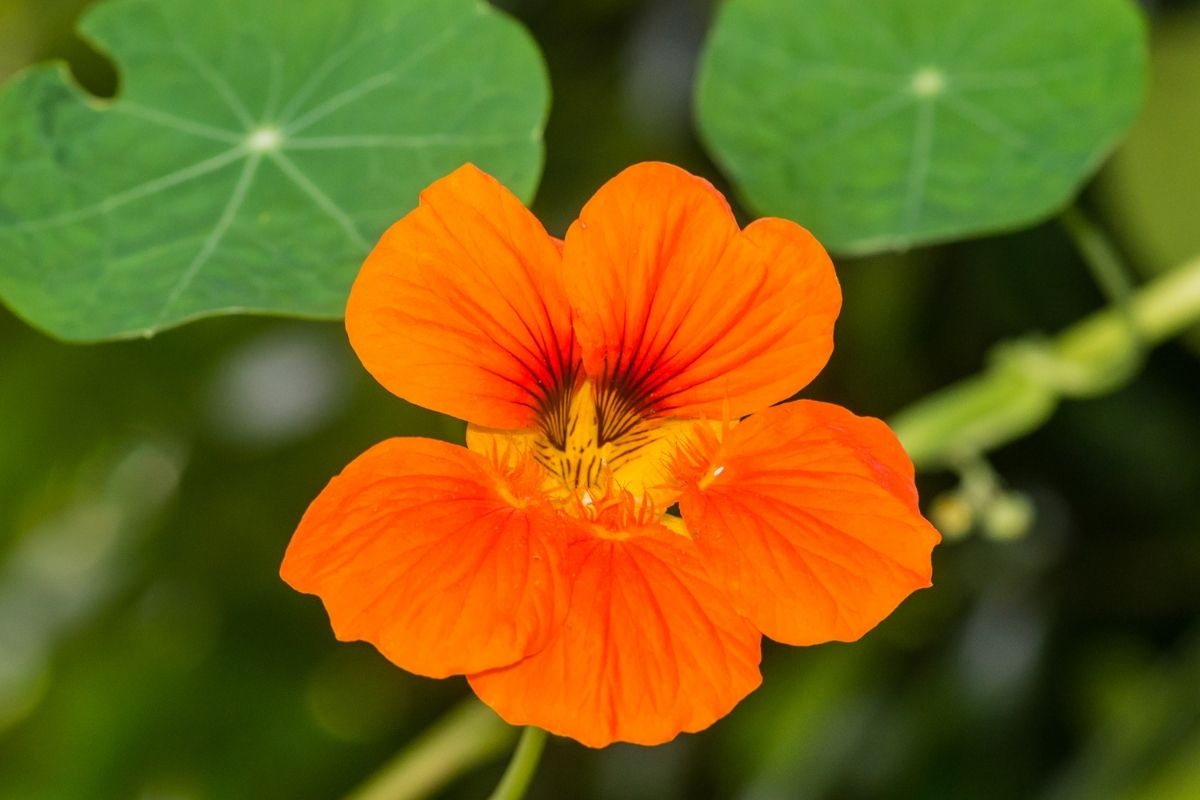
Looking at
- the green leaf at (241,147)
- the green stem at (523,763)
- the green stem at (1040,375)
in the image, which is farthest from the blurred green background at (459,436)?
the green stem at (523,763)

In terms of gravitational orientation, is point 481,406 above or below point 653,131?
above

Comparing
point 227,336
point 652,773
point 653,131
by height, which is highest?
point 653,131

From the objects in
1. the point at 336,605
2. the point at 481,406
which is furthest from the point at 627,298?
the point at 336,605

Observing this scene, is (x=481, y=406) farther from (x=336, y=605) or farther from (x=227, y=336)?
(x=227, y=336)

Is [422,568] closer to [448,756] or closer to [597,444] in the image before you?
[597,444]

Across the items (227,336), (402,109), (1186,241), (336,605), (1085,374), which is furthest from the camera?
(227,336)

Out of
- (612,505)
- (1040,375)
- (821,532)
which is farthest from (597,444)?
(1040,375)
